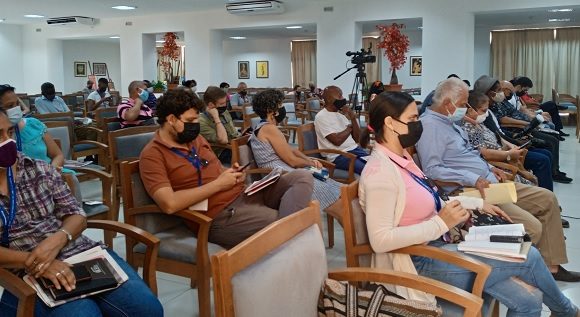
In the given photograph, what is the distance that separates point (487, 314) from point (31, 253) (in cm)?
164

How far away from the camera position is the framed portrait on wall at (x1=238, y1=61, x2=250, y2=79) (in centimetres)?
1733

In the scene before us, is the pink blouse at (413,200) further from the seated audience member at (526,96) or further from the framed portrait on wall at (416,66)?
the framed portrait on wall at (416,66)

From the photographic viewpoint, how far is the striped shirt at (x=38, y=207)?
1942 mm

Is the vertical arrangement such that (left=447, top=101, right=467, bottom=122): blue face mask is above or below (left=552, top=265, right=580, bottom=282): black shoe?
above

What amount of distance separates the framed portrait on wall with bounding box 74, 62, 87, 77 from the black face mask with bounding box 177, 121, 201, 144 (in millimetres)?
16000

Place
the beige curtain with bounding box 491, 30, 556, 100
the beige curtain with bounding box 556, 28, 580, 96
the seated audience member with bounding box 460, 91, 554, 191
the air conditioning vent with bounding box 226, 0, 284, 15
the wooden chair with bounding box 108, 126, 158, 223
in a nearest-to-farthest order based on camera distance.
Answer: the wooden chair with bounding box 108, 126, 158, 223, the seated audience member with bounding box 460, 91, 554, 191, the air conditioning vent with bounding box 226, 0, 284, 15, the beige curtain with bounding box 556, 28, 580, 96, the beige curtain with bounding box 491, 30, 556, 100

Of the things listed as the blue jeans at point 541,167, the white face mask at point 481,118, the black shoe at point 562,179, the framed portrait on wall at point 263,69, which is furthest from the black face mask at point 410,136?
the framed portrait on wall at point 263,69

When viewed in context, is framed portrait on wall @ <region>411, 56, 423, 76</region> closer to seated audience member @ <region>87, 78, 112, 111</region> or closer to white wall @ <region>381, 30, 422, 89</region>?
white wall @ <region>381, 30, 422, 89</region>

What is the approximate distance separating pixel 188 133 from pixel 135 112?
3.35 meters

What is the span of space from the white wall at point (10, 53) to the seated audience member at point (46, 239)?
47.8ft

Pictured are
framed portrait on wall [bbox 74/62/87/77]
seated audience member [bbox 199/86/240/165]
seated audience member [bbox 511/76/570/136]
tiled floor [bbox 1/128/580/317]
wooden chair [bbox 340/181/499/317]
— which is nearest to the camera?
wooden chair [bbox 340/181/499/317]

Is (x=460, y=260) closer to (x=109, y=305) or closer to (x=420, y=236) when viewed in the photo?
(x=420, y=236)

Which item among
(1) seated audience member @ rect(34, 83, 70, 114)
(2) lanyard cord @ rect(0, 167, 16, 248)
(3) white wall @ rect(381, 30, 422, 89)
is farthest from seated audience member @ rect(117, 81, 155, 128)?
(3) white wall @ rect(381, 30, 422, 89)

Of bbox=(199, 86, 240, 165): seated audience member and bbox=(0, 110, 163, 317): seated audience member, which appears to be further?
bbox=(199, 86, 240, 165): seated audience member
